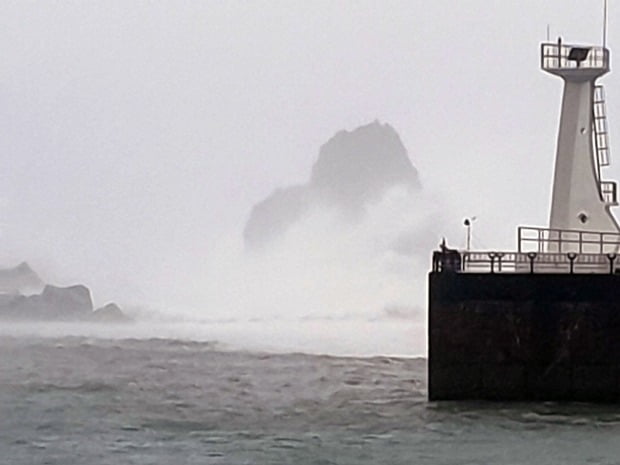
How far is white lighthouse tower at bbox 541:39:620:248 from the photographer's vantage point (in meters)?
45.9

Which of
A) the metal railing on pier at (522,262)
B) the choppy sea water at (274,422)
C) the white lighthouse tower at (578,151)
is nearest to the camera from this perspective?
the choppy sea water at (274,422)

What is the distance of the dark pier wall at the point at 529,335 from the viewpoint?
40.6m

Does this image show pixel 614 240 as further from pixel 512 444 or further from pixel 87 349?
pixel 87 349

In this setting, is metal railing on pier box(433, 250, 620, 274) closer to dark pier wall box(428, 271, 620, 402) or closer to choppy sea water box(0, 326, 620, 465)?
dark pier wall box(428, 271, 620, 402)

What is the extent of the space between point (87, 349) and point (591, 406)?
35677 mm

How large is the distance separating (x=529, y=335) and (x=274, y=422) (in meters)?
6.51

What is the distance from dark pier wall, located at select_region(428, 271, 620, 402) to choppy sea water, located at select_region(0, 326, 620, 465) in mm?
650

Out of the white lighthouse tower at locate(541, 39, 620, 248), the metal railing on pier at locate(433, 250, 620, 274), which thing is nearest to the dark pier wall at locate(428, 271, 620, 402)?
the metal railing on pier at locate(433, 250, 620, 274)

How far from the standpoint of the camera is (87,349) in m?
72.2

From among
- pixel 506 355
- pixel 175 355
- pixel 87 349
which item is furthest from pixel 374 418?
pixel 87 349

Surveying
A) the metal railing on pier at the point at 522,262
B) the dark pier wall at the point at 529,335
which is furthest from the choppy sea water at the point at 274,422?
the metal railing on pier at the point at 522,262

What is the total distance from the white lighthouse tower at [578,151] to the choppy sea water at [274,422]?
631 centimetres

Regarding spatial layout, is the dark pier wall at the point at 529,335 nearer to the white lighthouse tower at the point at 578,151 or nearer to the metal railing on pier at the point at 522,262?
the metal railing on pier at the point at 522,262

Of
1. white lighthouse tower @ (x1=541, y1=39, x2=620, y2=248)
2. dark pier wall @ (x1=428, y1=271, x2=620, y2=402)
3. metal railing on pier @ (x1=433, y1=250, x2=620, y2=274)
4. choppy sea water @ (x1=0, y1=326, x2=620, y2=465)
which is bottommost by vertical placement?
choppy sea water @ (x1=0, y1=326, x2=620, y2=465)
